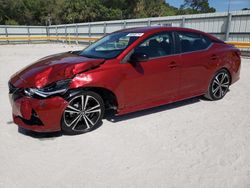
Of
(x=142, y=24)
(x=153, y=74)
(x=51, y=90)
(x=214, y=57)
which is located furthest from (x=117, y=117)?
(x=142, y=24)

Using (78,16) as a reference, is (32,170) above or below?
below

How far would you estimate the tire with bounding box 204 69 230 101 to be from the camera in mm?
5168

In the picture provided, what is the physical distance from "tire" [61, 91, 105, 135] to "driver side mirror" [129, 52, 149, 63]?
833 millimetres

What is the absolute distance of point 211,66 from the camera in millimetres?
4949

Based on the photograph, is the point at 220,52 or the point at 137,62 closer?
the point at 137,62

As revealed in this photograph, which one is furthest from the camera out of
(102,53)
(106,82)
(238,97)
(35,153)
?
(238,97)

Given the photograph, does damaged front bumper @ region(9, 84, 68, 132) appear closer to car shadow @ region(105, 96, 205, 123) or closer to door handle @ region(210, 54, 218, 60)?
car shadow @ region(105, 96, 205, 123)

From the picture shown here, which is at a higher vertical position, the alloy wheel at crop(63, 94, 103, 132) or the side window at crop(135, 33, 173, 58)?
the side window at crop(135, 33, 173, 58)

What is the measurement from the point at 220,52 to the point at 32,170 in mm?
4243

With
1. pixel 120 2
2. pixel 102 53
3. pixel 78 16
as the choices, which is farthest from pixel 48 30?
pixel 102 53

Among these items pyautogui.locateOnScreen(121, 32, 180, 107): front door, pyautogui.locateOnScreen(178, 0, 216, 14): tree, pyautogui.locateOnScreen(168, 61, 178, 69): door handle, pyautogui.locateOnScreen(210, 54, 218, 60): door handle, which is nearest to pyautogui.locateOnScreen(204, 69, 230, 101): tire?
pyautogui.locateOnScreen(210, 54, 218, 60): door handle

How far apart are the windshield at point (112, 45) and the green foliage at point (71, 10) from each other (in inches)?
1868

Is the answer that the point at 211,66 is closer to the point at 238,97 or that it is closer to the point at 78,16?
the point at 238,97

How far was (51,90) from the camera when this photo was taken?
3.41m
